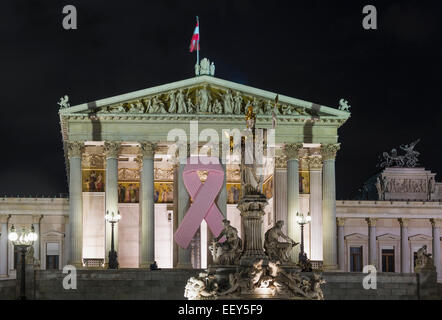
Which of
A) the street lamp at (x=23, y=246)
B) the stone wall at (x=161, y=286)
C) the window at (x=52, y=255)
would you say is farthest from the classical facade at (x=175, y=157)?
the street lamp at (x=23, y=246)

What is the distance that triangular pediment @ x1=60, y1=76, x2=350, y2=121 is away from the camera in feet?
204

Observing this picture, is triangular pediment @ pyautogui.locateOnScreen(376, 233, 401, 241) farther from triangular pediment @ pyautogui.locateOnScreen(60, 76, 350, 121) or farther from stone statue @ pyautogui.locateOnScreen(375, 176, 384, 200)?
triangular pediment @ pyautogui.locateOnScreen(60, 76, 350, 121)

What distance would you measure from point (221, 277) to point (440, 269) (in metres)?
51.7

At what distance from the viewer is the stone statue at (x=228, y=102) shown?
205ft

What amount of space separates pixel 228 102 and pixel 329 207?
10.1 m

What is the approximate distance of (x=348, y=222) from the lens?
7688cm

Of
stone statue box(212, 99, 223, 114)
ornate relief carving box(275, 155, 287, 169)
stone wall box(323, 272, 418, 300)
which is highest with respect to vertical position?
stone statue box(212, 99, 223, 114)

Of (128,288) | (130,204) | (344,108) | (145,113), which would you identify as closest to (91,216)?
(130,204)

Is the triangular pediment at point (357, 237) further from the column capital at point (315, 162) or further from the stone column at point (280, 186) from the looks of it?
the stone column at point (280, 186)

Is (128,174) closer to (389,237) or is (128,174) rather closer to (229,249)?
(389,237)

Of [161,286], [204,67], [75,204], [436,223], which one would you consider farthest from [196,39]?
[436,223]

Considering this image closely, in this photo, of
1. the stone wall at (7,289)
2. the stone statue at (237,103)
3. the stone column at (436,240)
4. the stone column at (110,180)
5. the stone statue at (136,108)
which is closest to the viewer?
the stone wall at (7,289)

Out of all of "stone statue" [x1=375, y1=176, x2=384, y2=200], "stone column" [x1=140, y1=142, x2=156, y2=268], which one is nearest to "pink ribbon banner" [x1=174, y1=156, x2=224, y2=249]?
"stone column" [x1=140, y1=142, x2=156, y2=268]

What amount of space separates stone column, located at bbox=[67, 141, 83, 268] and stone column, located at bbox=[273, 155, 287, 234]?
13.8 m
